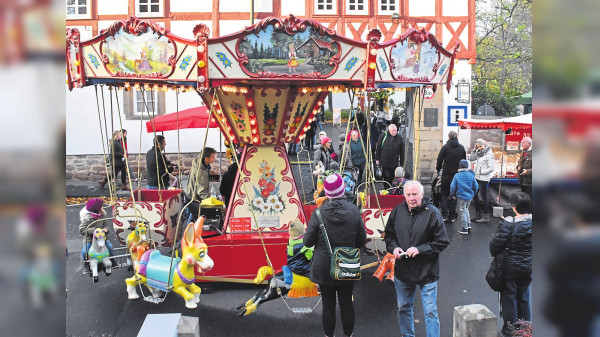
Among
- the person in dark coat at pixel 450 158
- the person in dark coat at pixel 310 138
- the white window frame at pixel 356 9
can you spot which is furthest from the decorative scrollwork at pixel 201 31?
the person in dark coat at pixel 310 138

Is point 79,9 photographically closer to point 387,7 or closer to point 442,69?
point 387,7

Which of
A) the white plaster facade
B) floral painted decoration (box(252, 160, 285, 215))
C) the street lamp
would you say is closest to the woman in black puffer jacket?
floral painted decoration (box(252, 160, 285, 215))

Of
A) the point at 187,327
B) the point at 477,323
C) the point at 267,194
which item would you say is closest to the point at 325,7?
the point at 267,194

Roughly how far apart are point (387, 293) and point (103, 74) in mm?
3940

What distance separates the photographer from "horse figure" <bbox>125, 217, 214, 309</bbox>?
215 inches

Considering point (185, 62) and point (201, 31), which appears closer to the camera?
point (201, 31)

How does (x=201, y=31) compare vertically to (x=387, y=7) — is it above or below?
below

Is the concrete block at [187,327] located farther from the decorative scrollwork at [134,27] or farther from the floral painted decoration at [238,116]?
the floral painted decoration at [238,116]

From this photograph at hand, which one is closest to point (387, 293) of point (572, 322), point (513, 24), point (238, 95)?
point (238, 95)

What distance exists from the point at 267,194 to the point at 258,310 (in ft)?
5.40

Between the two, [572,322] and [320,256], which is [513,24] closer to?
[320,256]

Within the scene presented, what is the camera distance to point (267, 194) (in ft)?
24.6

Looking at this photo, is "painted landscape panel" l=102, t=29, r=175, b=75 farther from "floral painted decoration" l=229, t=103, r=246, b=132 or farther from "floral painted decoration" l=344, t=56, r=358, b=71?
"floral painted decoration" l=344, t=56, r=358, b=71

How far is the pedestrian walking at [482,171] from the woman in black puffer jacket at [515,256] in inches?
194
